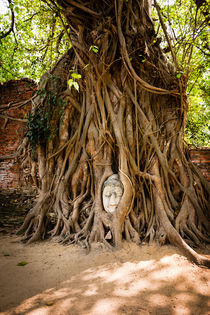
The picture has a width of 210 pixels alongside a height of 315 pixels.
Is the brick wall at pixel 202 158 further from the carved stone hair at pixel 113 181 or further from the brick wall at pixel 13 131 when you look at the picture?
the brick wall at pixel 13 131

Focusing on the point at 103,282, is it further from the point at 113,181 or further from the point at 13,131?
the point at 13,131

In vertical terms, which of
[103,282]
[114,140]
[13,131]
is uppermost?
[13,131]

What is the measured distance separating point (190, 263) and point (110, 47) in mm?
2956

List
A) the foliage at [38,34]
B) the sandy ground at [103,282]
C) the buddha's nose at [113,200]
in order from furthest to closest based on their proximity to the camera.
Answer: the foliage at [38,34], the buddha's nose at [113,200], the sandy ground at [103,282]

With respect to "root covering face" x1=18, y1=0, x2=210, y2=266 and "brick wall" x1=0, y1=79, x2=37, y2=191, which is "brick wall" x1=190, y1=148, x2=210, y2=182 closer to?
"root covering face" x1=18, y1=0, x2=210, y2=266

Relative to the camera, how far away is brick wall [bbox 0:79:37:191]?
491cm

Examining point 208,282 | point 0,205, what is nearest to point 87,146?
point 208,282

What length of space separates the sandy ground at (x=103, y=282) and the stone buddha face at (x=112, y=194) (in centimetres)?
48

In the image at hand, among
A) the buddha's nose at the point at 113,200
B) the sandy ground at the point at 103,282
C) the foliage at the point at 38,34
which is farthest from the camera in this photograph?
the foliage at the point at 38,34

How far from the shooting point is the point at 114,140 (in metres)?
2.81

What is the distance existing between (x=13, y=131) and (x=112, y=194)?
3807 mm

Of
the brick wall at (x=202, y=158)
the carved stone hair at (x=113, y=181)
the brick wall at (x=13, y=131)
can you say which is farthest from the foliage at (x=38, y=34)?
the brick wall at (x=202, y=158)

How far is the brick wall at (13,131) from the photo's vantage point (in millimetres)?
4910

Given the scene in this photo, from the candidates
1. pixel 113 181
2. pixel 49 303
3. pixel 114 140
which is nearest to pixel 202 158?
pixel 114 140
